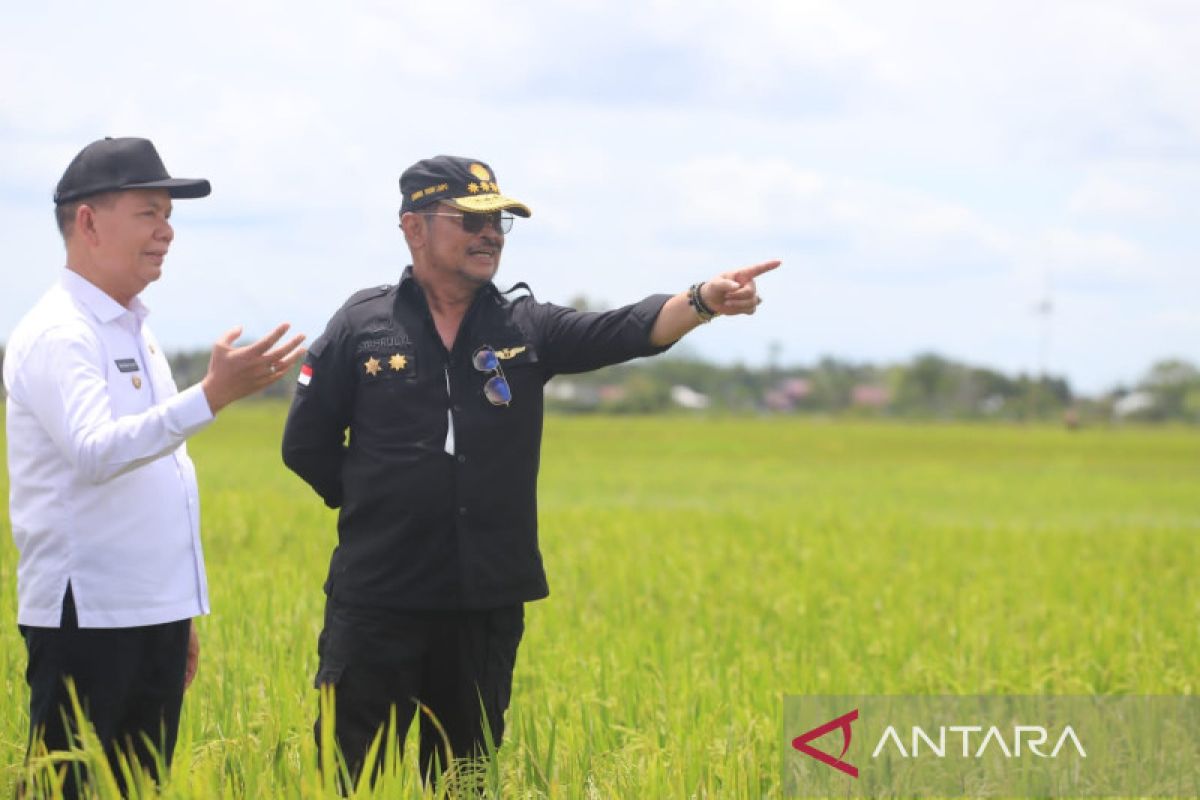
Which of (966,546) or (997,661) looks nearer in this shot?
(997,661)

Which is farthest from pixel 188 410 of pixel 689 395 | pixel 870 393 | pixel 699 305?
pixel 870 393

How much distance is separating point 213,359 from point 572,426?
67098 millimetres

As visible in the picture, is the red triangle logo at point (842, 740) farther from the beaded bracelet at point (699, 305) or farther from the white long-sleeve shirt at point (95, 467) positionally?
the white long-sleeve shirt at point (95, 467)

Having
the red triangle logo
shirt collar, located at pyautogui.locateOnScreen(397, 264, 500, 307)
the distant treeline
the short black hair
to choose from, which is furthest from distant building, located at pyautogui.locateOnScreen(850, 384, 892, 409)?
the short black hair

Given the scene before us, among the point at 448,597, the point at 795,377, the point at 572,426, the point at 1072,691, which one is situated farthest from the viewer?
the point at 795,377

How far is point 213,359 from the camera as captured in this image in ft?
11.8

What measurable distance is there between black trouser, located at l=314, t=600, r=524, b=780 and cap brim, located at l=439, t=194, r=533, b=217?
47.4 inches

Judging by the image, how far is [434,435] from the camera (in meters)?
4.24

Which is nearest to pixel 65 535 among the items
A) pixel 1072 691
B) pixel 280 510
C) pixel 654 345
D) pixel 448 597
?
pixel 448 597

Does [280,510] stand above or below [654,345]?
below

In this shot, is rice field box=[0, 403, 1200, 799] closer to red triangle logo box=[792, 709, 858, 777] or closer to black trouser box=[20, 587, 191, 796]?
red triangle logo box=[792, 709, 858, 777]

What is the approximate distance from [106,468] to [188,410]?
0.26 m

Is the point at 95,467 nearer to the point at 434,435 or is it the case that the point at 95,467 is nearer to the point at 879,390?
the point at 434,435

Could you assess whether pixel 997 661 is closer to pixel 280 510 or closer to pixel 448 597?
pixel 448 597
